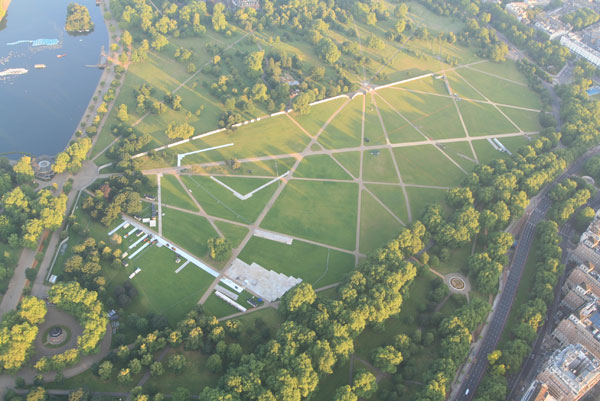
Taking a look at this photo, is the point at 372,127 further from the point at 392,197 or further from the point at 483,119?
the point at 483,119

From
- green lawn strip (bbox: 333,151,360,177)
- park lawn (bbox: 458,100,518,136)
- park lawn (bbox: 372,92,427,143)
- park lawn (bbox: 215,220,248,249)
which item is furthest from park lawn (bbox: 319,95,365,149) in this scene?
park lawn (bbox: 215,220,248,249)

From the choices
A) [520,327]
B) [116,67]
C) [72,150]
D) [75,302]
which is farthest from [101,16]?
[520,327]

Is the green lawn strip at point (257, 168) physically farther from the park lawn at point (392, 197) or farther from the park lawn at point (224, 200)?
the park lawn at point (392, 197)

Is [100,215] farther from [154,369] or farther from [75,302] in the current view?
[154,369]

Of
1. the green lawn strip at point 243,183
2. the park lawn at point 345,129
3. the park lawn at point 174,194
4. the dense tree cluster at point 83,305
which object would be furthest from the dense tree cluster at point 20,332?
the park lawn at point 345,129

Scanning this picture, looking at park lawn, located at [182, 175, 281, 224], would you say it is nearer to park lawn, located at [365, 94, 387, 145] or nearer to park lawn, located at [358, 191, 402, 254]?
park lawn, located at [358, 191, 402, 254]

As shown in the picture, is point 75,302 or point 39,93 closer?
point 75,302
